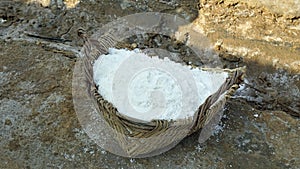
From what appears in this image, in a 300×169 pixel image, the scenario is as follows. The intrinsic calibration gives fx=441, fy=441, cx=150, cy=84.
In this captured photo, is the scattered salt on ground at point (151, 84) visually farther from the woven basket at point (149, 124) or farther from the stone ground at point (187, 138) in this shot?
the stone ground at point (187, 138)

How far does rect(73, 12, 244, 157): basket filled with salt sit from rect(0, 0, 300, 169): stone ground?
7cm

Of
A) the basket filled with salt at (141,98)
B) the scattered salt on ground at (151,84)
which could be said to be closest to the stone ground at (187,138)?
the basket filled with salt at (141,98)

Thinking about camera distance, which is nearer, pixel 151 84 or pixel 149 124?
pixel 149 124

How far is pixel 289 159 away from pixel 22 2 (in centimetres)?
178

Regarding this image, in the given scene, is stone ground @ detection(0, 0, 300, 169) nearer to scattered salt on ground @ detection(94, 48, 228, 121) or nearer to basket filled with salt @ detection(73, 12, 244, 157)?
basket filled with salt @ detection(73, 12, 244, 157)

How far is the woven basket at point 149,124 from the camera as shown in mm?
1574

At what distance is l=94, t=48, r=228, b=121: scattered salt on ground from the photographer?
177 centimetres

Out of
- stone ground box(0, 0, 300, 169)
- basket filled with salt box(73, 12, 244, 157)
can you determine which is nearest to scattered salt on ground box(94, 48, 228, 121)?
basket filled with salt box(73, 12, 244, 157)

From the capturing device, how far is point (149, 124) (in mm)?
1544

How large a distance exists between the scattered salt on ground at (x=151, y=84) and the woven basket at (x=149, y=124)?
58mm

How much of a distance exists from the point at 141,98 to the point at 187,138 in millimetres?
260

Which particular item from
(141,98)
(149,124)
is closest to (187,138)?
(141,98)

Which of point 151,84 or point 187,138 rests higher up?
point 151,84

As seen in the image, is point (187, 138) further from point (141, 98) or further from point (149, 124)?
point (149, 124)
